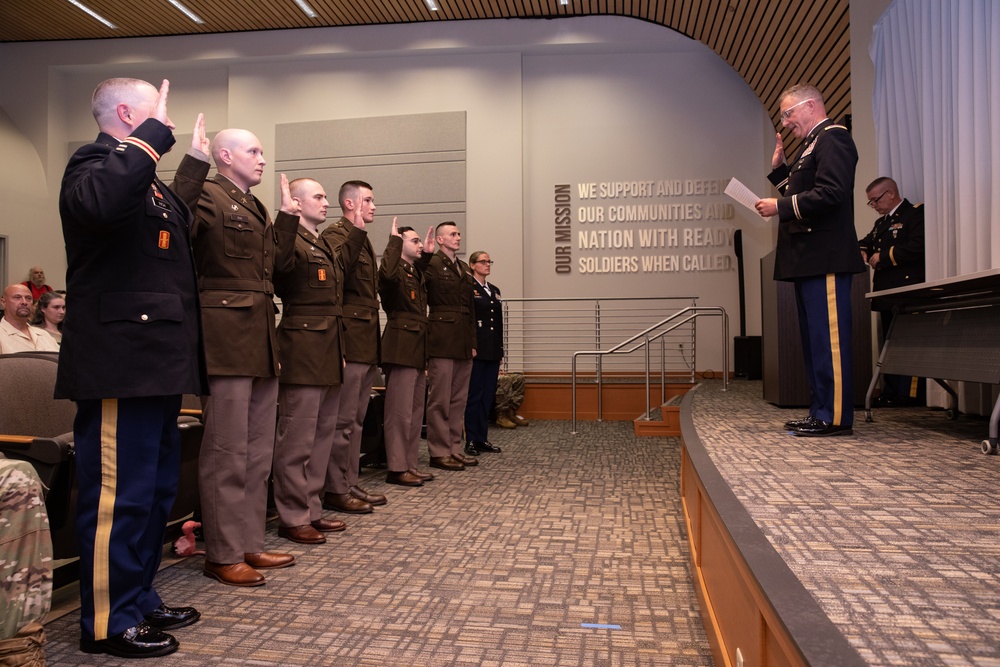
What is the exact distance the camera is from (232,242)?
245 cm

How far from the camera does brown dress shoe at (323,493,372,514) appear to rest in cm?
350

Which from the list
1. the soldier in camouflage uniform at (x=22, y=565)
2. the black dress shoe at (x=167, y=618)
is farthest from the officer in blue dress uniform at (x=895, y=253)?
the soldier in camouflage uniform at (x=22, y=565)

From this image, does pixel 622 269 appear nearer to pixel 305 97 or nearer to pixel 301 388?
pixel 305 97

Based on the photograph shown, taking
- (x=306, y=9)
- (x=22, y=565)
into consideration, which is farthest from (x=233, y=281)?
(x=306, y=9)

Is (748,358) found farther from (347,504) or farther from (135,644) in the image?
(135,644)

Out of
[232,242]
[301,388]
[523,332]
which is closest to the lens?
[232,242]

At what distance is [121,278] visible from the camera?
6.21 ft

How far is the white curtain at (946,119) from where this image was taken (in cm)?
409

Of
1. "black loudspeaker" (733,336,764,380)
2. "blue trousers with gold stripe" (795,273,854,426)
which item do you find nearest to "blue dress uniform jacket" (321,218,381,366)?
"blue trousers with gold stripe" (795,273,854,426)

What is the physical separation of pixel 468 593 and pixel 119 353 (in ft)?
3.95

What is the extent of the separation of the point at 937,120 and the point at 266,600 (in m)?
4.54

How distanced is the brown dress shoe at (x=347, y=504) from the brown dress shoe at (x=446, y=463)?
1215 mm

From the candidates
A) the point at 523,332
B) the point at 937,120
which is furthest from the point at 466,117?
the point at 937,120

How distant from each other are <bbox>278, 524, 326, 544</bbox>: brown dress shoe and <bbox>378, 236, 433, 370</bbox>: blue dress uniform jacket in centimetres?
120
